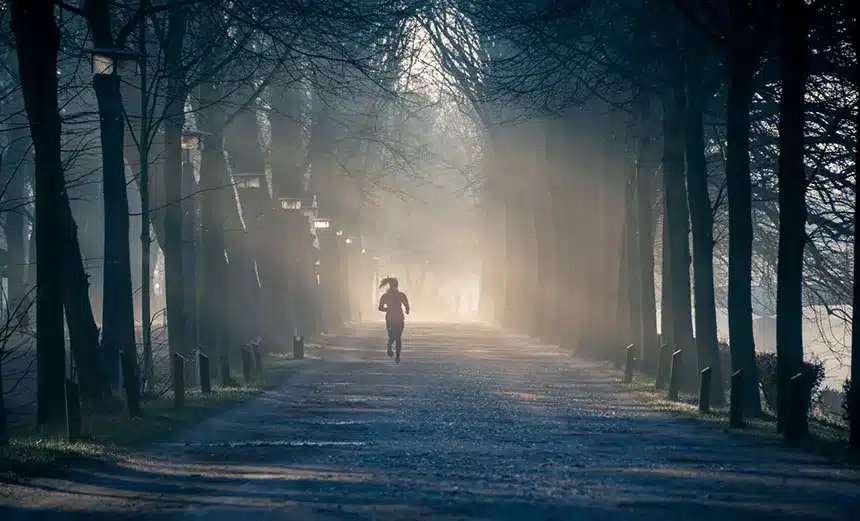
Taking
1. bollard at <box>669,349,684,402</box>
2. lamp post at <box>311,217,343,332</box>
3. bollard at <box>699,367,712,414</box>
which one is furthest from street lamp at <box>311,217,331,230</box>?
bollard at <box>699,367,712,414</box>

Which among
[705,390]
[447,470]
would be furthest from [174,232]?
[447,470]

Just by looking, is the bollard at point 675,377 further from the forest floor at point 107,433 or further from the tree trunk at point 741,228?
the forest floor at point 107,433

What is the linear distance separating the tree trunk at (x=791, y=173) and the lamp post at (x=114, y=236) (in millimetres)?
8460

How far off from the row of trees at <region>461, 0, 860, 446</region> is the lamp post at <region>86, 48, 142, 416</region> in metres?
6.70

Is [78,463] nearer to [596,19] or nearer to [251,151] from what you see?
[596,19]

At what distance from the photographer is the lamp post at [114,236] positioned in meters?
18.9

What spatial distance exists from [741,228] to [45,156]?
9.87m

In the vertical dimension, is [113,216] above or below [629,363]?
above

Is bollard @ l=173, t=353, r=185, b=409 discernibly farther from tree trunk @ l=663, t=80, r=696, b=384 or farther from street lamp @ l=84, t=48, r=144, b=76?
tree trunk @ l=663, t=80, r=696, b=384

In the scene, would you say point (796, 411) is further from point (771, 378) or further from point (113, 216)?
point (113, 216)

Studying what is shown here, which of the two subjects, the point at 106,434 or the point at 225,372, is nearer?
the point at 106,434

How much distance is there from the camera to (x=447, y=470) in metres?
12.6

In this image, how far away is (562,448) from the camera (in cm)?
1500

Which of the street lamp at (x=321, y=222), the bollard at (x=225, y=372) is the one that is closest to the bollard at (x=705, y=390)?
the bollard at (x=225, y=372)
